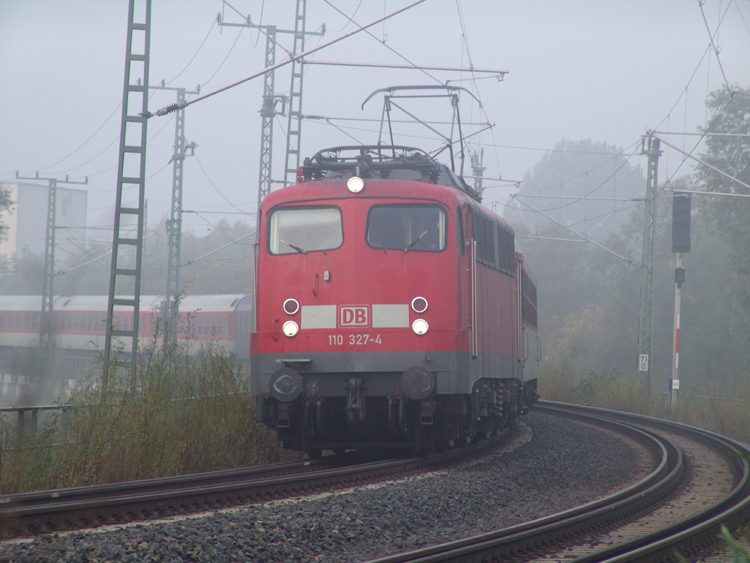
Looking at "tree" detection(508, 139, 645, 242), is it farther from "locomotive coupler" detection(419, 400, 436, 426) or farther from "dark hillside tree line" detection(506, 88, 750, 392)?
"locomotive coupler" detection(419, 400, 436, 426)

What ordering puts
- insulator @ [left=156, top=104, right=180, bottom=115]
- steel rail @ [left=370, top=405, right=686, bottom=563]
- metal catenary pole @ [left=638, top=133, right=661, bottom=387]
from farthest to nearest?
metal catenary pole @ [left=638, top=133, right=661, bottom=387]
insulator @ [left=156, top=104, right=180, bottom=115]
steel rail @ [left=370, top=405, right=686, bottom=563]

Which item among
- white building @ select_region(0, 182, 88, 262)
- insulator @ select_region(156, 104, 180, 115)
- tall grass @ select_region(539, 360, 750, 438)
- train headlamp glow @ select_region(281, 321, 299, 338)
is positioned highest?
white building @ select_region(0, 182, 88, 262)

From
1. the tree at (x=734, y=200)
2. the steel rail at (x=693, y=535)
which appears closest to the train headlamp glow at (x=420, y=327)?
the steel rail at (x=693, y=535)

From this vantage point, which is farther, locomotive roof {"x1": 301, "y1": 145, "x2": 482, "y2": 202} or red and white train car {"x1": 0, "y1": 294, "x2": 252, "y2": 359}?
red and white train car {"x1": 0, "y1": 294, "x2": 252, "y2": 359}

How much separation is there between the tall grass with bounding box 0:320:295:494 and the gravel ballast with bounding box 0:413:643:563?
227 centimetres

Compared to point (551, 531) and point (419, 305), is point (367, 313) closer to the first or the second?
point (419, 305)

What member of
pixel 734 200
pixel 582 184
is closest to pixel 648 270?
pixel 734 200

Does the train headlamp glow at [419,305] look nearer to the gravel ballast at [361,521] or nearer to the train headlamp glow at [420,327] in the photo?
the train headlamp glow at [420,327]

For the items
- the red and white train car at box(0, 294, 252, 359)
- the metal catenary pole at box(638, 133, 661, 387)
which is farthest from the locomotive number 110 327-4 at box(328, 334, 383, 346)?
the red and white train car at box(0, 294, 252, 359)

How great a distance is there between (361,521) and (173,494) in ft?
5.60

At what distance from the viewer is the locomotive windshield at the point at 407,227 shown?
10039 mm

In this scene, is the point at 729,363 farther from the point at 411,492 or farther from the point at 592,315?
the point at 411,492

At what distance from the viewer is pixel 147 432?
9336 millimetres

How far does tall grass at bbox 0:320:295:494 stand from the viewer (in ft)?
26.0
